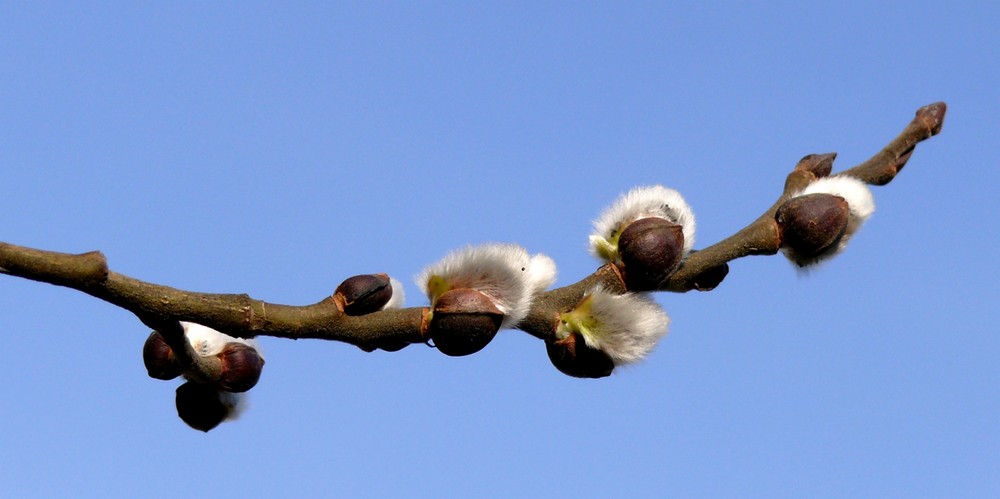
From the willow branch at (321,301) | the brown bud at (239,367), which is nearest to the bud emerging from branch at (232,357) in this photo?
the brown bud at (239,367)

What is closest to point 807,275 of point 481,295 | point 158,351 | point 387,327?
point 481,295

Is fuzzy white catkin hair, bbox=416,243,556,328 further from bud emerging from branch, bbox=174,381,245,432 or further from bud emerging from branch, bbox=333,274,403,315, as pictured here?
bud emerging from branch, bbox=174,381,245,432

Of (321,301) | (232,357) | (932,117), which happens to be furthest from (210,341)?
(932,117)

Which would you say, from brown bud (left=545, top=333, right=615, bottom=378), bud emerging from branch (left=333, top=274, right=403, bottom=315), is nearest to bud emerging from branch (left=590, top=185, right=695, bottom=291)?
brown bud (left=545, top=333, right=615, bottom=378)

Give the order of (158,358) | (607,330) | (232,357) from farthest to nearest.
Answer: (232,357), (158,358), (607,330)

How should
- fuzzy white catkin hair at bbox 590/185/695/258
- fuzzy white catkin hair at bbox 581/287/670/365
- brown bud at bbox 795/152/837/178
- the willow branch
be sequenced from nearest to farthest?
1. the willow branch
2. fuzzy white catkin hair at bbox 581/287/670/365
3. fuzzy white catkin hair at bbox 590/185/695/258
4. brown bud at bbox 795/152/837/178

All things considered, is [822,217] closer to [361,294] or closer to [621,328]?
[621,328]
